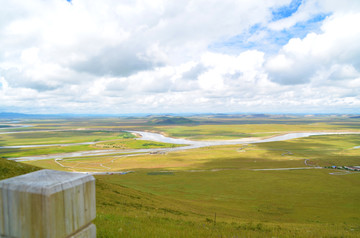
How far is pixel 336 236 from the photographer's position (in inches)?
397

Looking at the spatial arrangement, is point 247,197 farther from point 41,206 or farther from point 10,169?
point 41,206

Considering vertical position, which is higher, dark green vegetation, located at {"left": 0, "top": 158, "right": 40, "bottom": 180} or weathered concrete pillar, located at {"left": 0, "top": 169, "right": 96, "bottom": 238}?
weathered concrete pillar, located at {"left": 0, "top": 169, "right": 96, "bottom": 238}

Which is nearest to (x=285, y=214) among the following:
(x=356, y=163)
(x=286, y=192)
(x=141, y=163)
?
(x=286, y=192)

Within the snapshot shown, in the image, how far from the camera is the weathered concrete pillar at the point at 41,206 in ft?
8.61

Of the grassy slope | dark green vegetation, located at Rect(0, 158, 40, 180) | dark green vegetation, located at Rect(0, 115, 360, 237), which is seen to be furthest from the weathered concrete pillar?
dark green vegetation, located at Rect(0, 158, 40, 180)

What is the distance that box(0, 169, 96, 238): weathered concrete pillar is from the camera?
262cm

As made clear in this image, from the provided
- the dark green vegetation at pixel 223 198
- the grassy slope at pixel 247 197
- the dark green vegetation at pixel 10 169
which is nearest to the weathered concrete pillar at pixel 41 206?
the dark green vegetation at pixel 223 198

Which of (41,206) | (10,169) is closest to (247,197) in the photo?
(10,169)

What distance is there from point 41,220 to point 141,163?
9418 cm

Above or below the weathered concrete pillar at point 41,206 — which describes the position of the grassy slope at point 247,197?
below

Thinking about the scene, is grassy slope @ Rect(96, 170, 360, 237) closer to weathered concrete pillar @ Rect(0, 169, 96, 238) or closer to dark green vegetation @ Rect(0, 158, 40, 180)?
dark green vegetation @ Rect(0, 158, 40, 180)

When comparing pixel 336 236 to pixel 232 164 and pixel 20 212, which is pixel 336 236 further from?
pixel 232 164

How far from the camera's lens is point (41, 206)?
262cm

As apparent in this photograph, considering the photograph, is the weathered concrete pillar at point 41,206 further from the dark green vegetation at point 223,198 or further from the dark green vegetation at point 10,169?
the dark green vegetation at point 10,169
